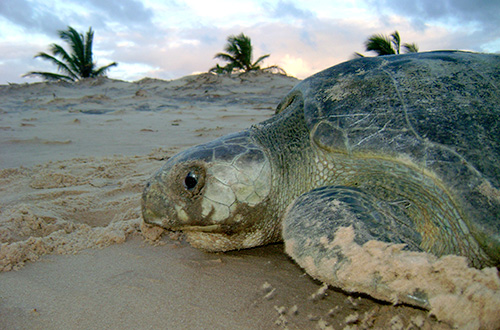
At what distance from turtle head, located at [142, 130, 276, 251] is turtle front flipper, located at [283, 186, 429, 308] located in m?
0.22

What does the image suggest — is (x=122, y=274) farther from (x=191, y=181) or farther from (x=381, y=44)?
(x=381, y=44)

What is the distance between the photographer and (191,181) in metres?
1.38

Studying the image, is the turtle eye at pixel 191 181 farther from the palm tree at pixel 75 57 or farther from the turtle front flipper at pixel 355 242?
the palm tree at pixel 75 57

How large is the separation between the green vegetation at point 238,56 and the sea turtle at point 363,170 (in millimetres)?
17158

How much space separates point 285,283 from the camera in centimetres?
125

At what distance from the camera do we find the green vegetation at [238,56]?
18.0 meters

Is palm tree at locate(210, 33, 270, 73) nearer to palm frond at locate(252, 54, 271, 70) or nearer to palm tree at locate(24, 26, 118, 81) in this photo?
palm frond at locate(252, 54, 271, 70)

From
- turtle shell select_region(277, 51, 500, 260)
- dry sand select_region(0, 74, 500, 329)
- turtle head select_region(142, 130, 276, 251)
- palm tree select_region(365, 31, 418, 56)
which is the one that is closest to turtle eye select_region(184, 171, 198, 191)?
turtle head select_region(142, 130, 276, 251)

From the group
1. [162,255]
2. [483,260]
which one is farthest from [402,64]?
[162,255]

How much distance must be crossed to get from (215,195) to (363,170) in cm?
63

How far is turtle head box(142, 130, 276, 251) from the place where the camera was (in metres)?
1.35

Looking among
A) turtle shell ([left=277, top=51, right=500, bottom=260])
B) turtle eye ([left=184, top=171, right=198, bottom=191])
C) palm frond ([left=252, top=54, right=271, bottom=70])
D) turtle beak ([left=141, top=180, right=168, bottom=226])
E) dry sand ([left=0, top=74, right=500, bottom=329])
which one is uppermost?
palm frond ([left=252, top=54, right=271, bottom=70])

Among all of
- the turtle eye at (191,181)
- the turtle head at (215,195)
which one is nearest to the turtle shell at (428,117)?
the turtle head at (215,195)

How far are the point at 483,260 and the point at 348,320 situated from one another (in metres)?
0.56
